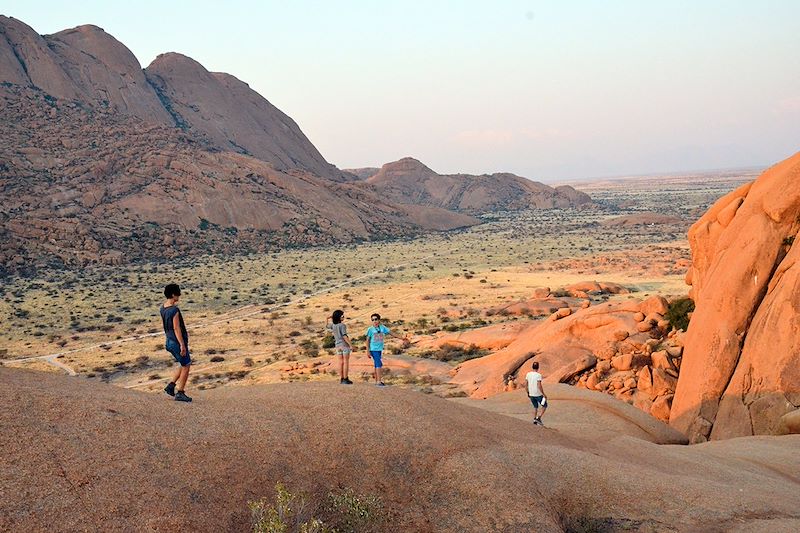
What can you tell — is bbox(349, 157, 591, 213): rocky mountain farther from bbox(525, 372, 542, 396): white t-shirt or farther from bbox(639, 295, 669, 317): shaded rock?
bbox(525, 372, 542, 396): white t-shirt

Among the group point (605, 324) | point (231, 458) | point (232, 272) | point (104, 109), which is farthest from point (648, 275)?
point (104, 109)

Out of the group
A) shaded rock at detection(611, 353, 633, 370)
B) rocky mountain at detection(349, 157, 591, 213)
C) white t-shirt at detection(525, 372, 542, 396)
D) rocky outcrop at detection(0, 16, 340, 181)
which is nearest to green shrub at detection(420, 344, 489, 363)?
shaded rock at detection(611, 353, 633, 370)

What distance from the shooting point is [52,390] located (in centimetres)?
920

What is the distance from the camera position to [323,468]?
355 inches

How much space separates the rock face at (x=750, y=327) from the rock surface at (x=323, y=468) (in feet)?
14.8

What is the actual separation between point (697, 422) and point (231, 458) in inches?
532

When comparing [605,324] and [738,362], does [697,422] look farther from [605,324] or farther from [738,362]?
[605,324]

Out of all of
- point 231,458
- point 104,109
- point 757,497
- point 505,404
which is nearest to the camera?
point 231,458

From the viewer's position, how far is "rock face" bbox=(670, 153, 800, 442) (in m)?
15.9

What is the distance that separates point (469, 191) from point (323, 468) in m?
180

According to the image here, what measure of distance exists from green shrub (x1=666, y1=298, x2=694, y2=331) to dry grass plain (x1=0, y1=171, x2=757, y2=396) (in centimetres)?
850

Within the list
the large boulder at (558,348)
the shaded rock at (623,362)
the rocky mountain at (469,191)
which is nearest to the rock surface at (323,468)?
the shaded rock at (623,362)

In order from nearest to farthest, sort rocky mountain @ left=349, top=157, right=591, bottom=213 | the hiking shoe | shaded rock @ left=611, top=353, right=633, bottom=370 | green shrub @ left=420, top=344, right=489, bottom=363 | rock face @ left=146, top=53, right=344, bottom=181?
the hiking shoe, shaded rock @ left=611, top=353, right=633, bottom=370, green shrub @ left=420, top=344, right=489, bottom=363, rock face @ left=146, top=53, right=344, bottom=181, rocky mountain @ left=349, top=157, right=591, bottom=213

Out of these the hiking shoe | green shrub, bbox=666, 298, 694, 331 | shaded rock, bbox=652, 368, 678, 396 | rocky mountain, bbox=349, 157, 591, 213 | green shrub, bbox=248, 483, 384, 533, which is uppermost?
rocky mountain, bbox=349, 157, 591, 213
